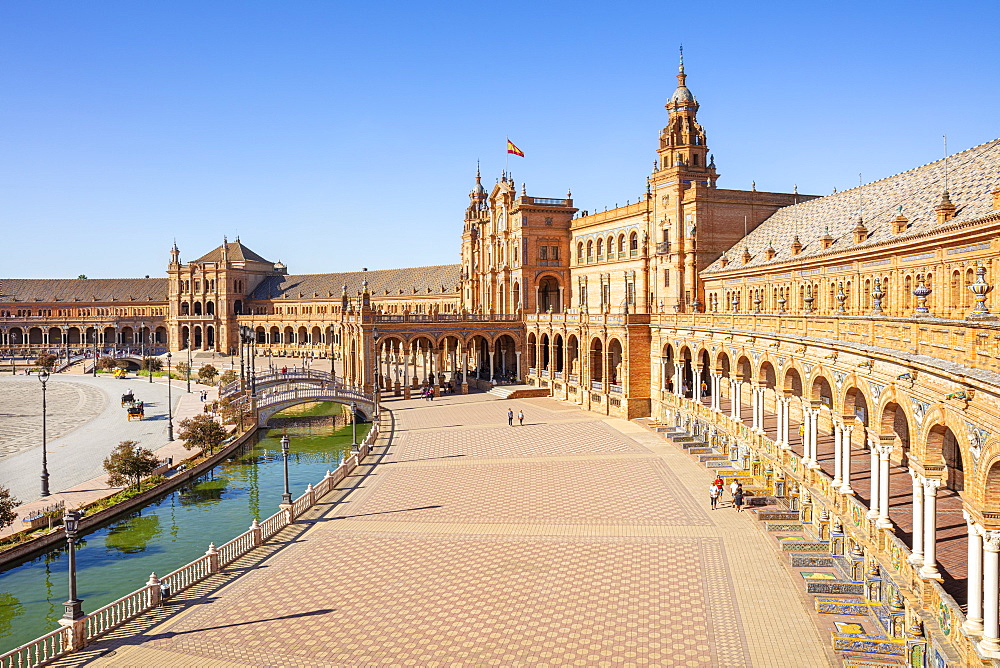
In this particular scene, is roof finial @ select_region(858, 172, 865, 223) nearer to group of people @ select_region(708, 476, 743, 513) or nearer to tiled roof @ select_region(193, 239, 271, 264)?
group of people @ select_region(708, 476, 743, 513)

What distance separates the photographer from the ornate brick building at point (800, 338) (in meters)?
14.9

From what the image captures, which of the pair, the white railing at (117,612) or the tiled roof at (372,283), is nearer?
the white railing at (117,612)

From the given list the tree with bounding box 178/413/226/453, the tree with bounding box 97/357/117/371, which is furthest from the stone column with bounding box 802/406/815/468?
the tree with bounding box 97/357/117/371

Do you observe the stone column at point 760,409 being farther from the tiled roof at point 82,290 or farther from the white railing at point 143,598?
the tiled roof at point 82,290

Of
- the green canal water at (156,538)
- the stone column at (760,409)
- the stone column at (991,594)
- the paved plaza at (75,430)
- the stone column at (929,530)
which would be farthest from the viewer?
the paved plaza at (75,430)

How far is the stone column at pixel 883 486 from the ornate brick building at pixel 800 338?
6 cm

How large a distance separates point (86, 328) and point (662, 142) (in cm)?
10843

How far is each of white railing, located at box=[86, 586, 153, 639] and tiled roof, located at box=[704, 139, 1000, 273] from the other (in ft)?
92.5

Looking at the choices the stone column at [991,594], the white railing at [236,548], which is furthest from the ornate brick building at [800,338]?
the white railing at [236,548]

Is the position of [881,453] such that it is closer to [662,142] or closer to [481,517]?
[481,517]

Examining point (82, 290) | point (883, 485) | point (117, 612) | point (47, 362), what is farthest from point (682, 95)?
point (82, 290)

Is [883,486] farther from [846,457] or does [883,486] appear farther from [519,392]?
[519,392]

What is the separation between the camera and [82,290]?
423 ft

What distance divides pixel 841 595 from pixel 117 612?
18.5 metres
